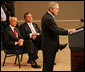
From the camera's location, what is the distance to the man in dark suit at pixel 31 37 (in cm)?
618

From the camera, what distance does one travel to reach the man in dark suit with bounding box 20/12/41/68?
6.18 metres

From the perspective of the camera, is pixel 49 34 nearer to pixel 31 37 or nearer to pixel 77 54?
pixel 31 37

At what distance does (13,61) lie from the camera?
22.2 ft

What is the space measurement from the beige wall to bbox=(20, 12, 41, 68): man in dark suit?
454cm

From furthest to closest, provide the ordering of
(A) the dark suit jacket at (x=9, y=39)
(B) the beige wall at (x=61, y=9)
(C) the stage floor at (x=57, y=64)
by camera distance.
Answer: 1. (B) the beige wall at (x=61, y=9)
2. (A) the dark suit jacket at (x=9, y=39)
3. (C) the stage floor at (x=57, y=64)

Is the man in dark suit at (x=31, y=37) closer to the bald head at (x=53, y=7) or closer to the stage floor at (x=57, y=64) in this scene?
the stage floor at (x=57, y=64)

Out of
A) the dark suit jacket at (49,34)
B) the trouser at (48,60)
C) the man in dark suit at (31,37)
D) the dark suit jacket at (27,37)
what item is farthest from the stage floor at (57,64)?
the dark suit jacket at (49,34)

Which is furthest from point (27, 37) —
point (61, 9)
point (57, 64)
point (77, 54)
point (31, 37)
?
point (61, 9)

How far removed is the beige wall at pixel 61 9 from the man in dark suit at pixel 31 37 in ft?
14.9

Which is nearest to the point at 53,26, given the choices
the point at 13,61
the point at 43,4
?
the point at 13,61

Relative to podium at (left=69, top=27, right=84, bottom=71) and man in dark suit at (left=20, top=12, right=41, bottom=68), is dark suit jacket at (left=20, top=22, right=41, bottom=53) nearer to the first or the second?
man in dark suit at (left=20, top=12, right=41, bottom=68)

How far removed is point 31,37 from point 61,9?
4902 mm

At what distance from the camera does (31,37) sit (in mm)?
6301

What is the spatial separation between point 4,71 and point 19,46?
0.72m
